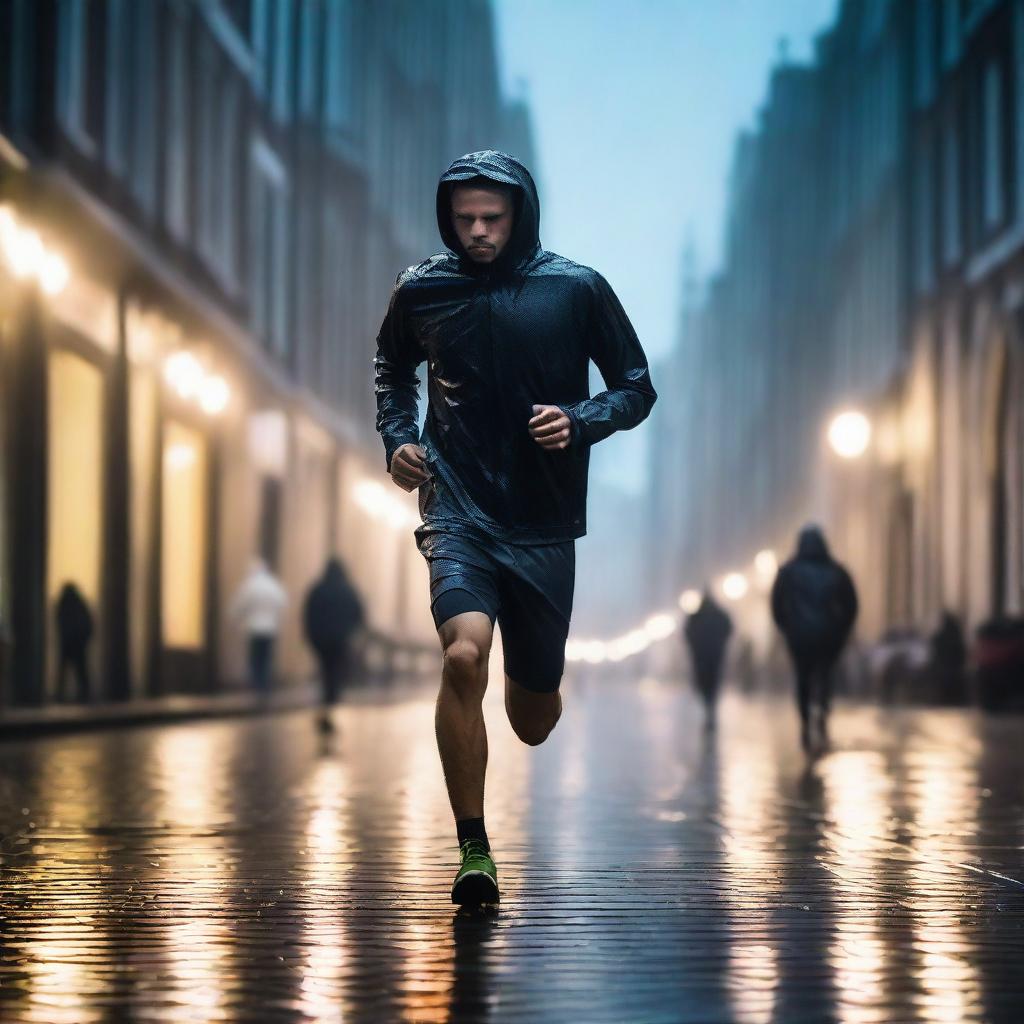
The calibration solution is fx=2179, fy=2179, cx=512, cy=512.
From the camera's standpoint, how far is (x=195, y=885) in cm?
602

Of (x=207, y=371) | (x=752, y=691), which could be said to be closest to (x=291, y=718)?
(x=207, y=371)

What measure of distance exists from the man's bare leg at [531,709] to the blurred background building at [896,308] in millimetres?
23356

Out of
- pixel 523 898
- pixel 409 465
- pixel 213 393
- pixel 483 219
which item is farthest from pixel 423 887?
pixel 213 393

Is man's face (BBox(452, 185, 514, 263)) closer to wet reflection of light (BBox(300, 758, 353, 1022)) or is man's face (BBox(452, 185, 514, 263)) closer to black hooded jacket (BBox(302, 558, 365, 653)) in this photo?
wet reflection of light (BBox(300, 758, 353, 1022))

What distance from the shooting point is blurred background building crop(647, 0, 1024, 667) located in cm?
3166

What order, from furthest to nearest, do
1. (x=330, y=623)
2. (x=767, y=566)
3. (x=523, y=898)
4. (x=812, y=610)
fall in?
(x=767, y=566) < (x=330, y=623) < (x=812, y=610) < (x=523, y=898)

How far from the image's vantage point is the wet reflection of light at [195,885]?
4.22m

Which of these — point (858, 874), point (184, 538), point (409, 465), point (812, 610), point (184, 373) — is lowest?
point (858, 874)

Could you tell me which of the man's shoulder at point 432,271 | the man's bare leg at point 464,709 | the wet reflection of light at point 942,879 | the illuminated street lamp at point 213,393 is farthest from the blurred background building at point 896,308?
the man's bare leg at point 464,709

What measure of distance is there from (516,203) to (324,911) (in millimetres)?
1858

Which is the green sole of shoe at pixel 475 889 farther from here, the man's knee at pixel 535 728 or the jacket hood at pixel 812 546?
the jacket hood at pixel 812 546

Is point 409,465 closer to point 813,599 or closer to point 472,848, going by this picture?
point 472,848

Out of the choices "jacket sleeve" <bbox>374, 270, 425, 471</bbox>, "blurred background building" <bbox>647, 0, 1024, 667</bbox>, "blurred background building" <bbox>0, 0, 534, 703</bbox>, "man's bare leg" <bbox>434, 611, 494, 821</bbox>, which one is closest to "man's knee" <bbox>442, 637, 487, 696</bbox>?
"man's bare leg" <bbox>434, 611, 494, 821</bbox>

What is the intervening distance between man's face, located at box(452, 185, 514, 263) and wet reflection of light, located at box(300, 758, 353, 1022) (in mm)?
1708
